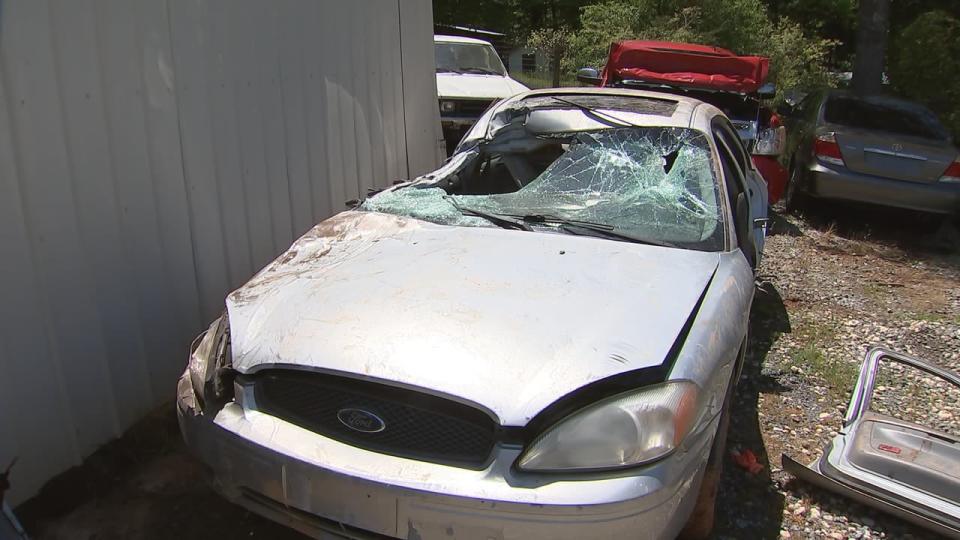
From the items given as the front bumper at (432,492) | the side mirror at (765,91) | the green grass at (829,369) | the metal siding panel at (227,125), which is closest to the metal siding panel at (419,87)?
the metal siding panel at (227,125)

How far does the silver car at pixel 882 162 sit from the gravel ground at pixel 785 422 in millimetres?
950

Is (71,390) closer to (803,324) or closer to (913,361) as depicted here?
(913,361)

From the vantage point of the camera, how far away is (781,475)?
3.20 m

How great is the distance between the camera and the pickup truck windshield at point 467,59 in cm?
996

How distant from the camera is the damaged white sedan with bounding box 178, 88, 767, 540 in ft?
6.44

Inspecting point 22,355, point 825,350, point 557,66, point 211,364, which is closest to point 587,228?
point 211,364

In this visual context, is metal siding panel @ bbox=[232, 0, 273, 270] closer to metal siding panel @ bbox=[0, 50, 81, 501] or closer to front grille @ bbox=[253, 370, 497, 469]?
metal siding panel @ bbox=[0, 50, 81, 501]

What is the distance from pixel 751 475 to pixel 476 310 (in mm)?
1685

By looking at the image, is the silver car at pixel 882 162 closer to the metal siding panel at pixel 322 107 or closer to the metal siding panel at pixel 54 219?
the metal siding panel at pixel 322 107

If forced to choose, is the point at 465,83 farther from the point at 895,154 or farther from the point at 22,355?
the point at 22,355

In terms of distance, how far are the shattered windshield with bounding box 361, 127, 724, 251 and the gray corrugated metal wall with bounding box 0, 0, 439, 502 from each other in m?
0.93

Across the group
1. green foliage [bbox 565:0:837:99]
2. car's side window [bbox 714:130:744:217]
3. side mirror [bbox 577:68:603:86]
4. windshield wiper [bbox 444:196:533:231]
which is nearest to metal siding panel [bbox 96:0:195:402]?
windshield wiper [bbox 444:196:533:231]

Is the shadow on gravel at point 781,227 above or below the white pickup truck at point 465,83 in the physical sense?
below

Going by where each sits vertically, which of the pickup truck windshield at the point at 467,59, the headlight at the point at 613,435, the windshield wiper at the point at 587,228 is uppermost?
the pickup truck windshield at the point at 467,59
